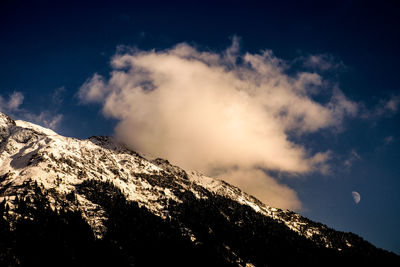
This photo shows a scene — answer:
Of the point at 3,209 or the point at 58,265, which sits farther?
the point at 3,209

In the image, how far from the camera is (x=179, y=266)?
184 m

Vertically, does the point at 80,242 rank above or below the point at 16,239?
above

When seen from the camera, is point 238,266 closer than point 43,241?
No

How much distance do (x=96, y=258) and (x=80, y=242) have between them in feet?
71.1

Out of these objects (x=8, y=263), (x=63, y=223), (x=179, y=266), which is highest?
(x=179, y=266)

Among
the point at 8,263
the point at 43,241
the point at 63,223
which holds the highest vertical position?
the point at 63,223

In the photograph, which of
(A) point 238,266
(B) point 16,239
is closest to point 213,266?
(A) point 238,266

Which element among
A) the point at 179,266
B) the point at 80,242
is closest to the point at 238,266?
the point at 179,266

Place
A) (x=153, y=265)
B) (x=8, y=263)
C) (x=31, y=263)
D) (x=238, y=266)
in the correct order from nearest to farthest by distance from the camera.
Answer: (x=8, y=263) < (x=31, y=263) < (x=153, y=265) < (x=238, y=266)

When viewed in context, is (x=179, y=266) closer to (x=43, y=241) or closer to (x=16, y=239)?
(x=43, y=241)

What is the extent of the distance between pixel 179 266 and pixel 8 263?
106 m

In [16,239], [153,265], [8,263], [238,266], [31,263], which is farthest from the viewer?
[238,266]

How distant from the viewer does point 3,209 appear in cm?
19350

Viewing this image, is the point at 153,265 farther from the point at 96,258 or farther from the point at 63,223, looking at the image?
the point at 63,223
